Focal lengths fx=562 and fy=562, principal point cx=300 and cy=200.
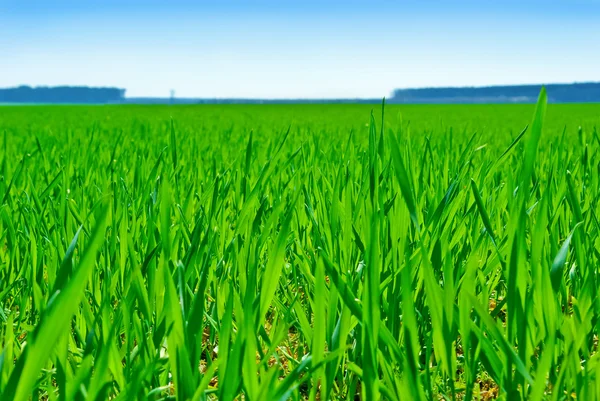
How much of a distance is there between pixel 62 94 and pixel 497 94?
82812 millimetres

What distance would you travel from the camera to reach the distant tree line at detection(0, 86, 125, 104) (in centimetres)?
11288

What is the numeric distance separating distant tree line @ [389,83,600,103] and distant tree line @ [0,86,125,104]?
188 feet

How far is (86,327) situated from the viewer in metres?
0.97

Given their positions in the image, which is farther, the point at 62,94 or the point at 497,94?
the point at 62,94

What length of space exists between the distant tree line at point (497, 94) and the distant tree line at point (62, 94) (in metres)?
57.2

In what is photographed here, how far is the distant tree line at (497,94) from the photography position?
274 feet

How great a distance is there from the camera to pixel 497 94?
87125mm

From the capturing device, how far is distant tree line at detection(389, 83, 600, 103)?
8350cm

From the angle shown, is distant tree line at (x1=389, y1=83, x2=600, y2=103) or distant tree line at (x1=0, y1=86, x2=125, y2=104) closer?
distant tree line at (x1=389, y1=83, x2=600, y2=103)

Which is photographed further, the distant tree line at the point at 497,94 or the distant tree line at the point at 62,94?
the distant tree line at the point at 62,94

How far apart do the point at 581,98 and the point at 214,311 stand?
11191 centimetres

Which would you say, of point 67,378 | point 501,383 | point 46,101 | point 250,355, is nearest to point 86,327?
point 67,378

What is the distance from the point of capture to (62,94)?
11325 cm

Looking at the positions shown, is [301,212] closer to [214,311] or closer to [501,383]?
[214,311]
